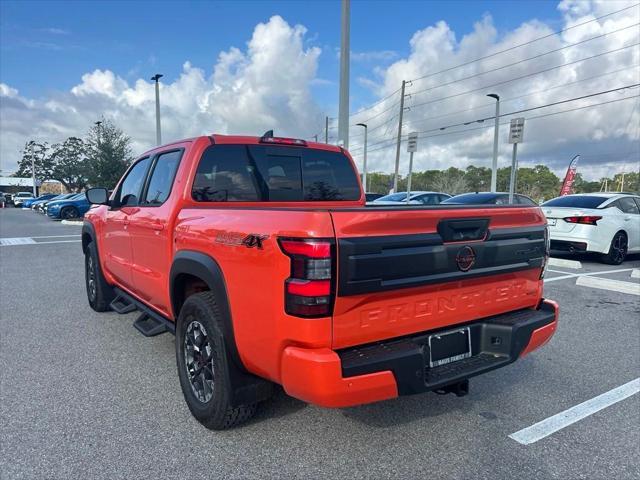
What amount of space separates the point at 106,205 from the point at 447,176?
56275 millimetres

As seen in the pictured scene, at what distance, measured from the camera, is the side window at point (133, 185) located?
437 cm

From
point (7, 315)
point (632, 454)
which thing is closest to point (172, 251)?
point (632, 454)

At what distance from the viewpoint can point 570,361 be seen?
4188 mm

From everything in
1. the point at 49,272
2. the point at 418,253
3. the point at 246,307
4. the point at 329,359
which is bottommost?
the point at 49,272

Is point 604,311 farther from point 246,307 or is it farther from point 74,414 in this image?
point 74,414

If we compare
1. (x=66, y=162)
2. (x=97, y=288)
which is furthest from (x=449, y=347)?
(x=66, y=162)

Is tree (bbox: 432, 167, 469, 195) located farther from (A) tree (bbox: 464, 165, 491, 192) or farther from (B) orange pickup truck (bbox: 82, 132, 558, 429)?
(B) orange pickup truck (bbox: 82, 132, 558, 429)

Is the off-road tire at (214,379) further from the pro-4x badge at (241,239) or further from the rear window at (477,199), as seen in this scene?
the rear window at (477,199)

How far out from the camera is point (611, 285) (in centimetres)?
721

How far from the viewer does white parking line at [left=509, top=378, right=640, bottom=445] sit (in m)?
2.89

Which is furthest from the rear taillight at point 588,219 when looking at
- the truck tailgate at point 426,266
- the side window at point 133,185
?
the side window at point 133,185

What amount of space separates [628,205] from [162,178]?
33.5ft

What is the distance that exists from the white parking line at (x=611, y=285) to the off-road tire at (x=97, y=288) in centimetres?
715

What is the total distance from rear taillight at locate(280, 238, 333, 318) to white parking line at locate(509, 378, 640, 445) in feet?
5.65
